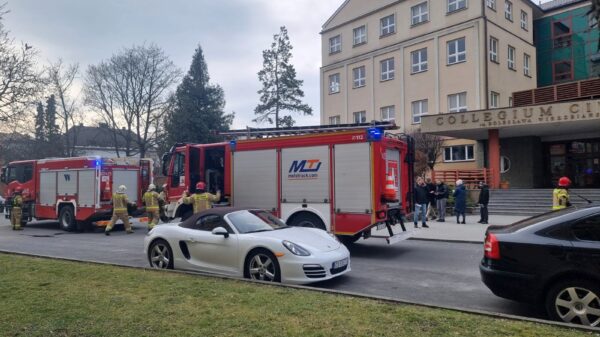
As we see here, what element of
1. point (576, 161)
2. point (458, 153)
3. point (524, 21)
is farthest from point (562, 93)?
point (524, 21)

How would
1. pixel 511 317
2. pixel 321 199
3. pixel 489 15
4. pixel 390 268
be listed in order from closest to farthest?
pixel 511 317 → pixel 390 268 → pixel 321 199 → pixel 489 15

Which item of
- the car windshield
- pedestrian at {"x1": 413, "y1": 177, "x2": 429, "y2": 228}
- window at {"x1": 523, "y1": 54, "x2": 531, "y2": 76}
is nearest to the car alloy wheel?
the car windshield

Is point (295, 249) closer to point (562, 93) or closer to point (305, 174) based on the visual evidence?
point (305, 174)

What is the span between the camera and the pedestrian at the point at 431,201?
18484 mm

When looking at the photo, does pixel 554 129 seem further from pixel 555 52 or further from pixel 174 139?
pixel 174 139

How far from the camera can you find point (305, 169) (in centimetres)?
1090

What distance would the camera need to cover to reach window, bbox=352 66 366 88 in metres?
40.1

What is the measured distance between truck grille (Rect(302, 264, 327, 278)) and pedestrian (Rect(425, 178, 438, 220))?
1182cm

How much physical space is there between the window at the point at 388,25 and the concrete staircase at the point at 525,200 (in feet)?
62.5

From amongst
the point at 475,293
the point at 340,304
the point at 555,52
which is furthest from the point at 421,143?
the point at 340,304

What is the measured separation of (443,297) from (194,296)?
343cm

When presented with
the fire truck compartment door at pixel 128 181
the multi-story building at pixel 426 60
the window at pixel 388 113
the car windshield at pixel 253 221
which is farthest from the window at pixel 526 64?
the car windshield at pixel 253 221

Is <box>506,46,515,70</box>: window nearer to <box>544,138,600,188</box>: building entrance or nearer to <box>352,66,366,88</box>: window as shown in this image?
<box>544,138,600,188</box>: building entrance

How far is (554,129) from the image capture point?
79.3ft
